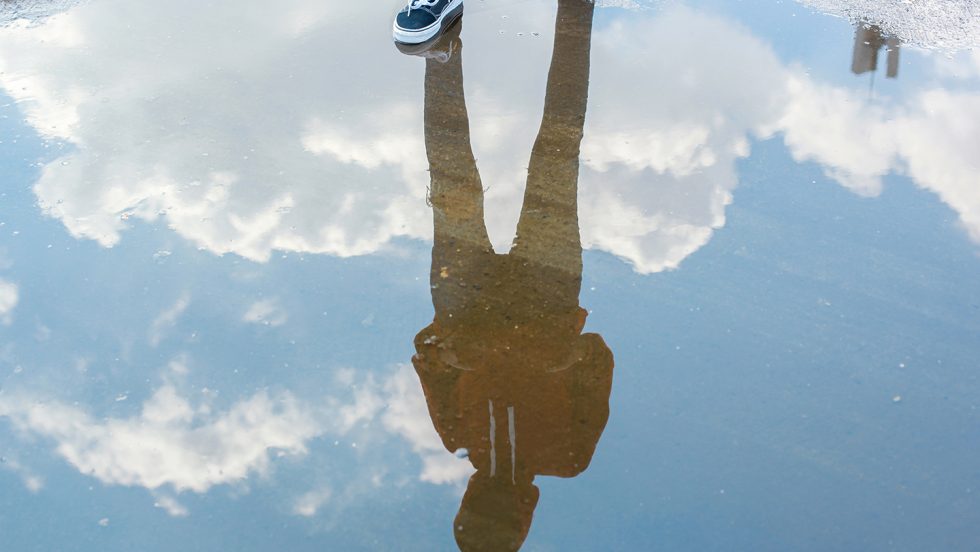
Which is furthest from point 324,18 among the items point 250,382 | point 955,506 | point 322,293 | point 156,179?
point 955,506

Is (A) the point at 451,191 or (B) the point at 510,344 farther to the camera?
(A) the point at 451,191

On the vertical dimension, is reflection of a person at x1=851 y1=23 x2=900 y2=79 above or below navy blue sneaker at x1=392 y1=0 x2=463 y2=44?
below

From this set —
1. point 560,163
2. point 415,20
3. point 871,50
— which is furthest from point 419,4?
point 871,50

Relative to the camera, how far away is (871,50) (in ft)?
14.8

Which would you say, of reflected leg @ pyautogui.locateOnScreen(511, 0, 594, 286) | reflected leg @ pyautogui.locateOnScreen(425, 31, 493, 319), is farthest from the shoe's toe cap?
reflected leg @ pyautogui.locateOnScreen(511, 0, 594, 286)

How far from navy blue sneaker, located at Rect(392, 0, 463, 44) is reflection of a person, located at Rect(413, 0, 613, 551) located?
767mm

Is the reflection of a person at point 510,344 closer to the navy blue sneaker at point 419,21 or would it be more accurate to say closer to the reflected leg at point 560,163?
the reflected leg at point 560,163

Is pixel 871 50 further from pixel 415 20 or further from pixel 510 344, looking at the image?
pixel 510 344

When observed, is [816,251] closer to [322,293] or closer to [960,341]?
[960,341]

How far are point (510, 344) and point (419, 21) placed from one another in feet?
7.00

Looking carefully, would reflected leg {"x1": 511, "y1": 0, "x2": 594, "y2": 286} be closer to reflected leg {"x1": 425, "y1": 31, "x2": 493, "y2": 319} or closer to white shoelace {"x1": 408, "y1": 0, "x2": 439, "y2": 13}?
reflected leg {"x1": 425, "y1": 31, "x2": 493, "y2": 319}

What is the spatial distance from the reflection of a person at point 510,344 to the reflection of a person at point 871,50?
1564mm

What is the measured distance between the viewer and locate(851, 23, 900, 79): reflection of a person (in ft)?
14.3

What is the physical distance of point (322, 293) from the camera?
299cm
